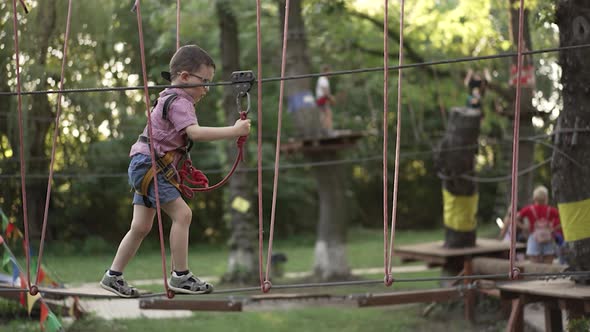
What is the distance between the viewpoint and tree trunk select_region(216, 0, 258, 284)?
13.2 metres

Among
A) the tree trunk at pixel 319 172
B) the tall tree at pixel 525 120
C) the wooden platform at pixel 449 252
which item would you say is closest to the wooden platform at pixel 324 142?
the tree trunk at pixel 319 172

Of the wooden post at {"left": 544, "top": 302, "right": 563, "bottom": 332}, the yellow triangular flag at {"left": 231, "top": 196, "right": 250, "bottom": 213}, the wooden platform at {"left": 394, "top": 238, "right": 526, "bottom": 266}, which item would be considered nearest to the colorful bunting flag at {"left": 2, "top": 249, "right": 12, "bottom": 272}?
the wooden platform at {"left": 394, "top": 238, "right": 526, "bottom": 266}

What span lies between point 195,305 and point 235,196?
18.4 ft

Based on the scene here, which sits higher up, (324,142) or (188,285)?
(324,142)

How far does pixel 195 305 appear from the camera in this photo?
7859 millimetres

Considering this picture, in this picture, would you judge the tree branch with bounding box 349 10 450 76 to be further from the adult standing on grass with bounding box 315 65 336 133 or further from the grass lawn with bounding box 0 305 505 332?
the grass lawn with bounding box 0 305 505 332

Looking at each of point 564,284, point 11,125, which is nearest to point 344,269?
point 11,125

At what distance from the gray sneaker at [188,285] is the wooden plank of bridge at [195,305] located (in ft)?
11.4

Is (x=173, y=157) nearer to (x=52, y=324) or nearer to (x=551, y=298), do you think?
(x=551, y=298)

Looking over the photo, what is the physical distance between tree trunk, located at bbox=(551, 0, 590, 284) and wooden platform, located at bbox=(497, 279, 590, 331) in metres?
0.21

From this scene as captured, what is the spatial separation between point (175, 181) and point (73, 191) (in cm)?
1665

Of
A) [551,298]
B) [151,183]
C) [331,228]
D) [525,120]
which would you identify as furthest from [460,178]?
[151,183]

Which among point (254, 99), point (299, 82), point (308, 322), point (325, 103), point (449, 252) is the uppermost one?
point (299, 82)

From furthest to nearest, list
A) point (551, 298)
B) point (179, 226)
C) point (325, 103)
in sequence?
1. point (325, 103)
2. point (551, 298)
3. point (179, 226)
